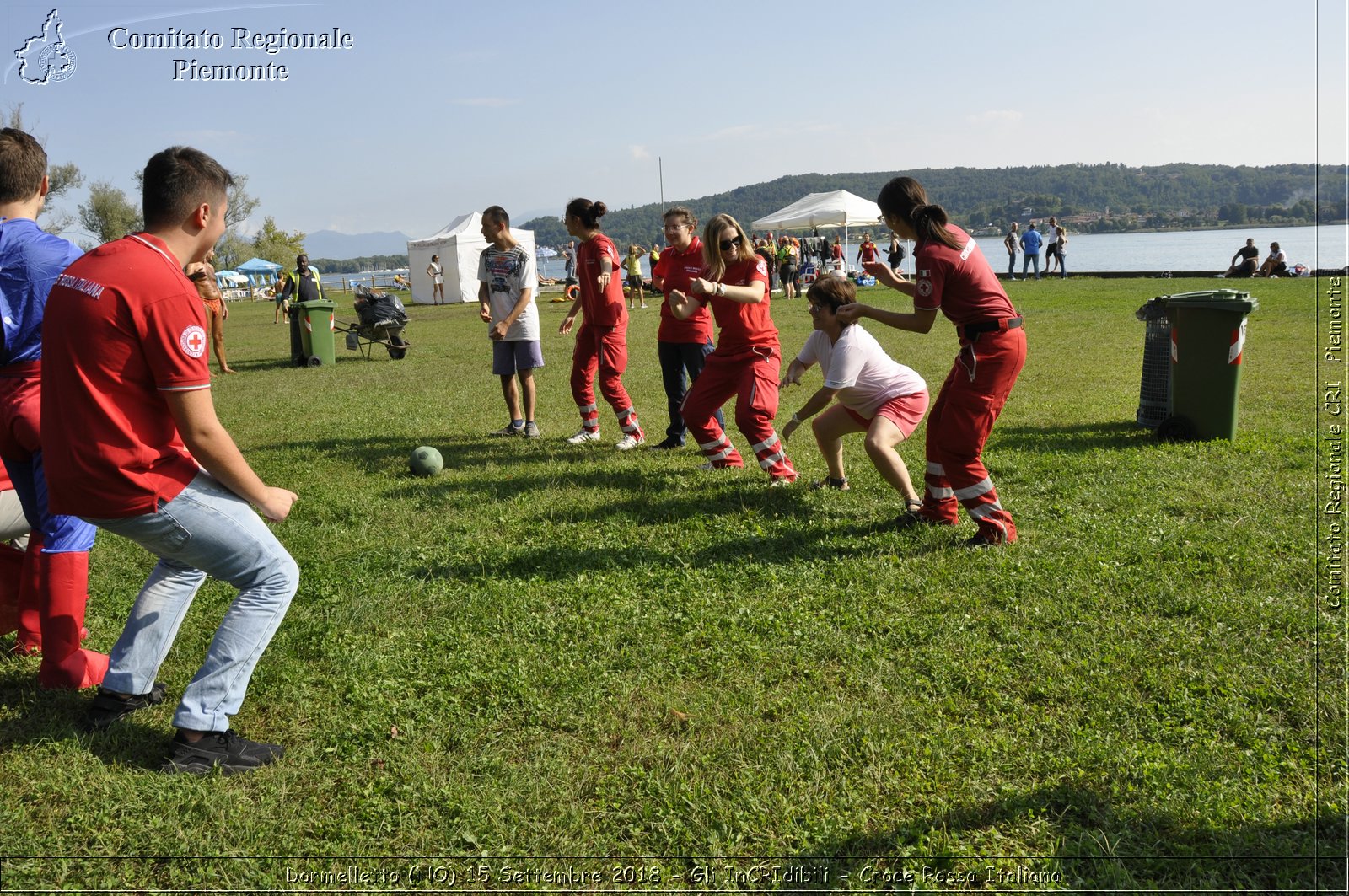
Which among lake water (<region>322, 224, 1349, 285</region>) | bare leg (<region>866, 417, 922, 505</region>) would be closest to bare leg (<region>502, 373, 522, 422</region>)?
lake water (<region>322, 224, 1349, 285</region>)

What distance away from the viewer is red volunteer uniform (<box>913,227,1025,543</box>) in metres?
5.15

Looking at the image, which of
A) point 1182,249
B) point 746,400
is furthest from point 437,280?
point 1182,249

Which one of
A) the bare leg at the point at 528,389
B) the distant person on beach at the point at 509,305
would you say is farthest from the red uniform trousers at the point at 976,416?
the bare leg at the point at 528,389

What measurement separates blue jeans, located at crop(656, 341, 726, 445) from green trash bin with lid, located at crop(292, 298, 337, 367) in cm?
1009

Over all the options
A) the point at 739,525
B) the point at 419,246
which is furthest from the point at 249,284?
the point at 739,525

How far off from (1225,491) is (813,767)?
4.36 meters

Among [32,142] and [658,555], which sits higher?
[32,142]

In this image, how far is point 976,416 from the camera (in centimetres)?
520

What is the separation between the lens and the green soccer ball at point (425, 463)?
785 cm

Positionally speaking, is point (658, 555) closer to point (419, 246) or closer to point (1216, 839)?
point (1216, 839)

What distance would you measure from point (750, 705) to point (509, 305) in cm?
631

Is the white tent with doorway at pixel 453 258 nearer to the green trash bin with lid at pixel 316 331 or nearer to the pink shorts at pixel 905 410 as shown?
the green trash bin with lid at pixel 316 331

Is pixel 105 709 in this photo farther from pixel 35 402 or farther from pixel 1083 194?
pixel 1083 194

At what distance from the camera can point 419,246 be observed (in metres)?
38.4
